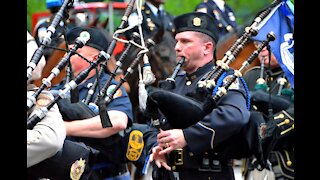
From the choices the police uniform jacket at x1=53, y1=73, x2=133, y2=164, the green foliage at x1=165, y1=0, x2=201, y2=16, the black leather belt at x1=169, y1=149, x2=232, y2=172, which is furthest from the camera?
the green foliage at x1=165, y1=0, x2=201, y2=16

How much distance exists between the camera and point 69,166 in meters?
5.91

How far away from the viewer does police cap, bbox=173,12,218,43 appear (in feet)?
23.6

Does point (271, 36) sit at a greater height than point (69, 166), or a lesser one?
greater

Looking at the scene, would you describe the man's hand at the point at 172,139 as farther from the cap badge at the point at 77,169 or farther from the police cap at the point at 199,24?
the police cap at the point at 199,24

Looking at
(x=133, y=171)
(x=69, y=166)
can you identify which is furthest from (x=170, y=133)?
(x=133, y=171)

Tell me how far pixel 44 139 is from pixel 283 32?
307 centimetres

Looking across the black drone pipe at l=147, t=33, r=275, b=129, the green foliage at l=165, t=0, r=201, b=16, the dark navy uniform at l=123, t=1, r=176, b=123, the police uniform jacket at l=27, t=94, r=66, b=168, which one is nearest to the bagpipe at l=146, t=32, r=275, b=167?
the black drone pipe at l=147, t=33, r=275, b=129

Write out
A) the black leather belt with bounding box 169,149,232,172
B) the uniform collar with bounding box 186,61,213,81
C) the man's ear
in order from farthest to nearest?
the man's ear
the uniform collar with bounding box 186,61,213,81
the black leather belt with bounding box 169,149,232,172

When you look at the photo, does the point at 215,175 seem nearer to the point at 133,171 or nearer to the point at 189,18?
the point at 189,18

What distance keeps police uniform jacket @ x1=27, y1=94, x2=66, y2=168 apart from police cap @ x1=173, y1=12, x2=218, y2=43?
1894 millimetres

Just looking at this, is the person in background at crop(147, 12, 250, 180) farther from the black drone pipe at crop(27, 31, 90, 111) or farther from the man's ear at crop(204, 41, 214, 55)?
the black drone pipe at crop(27, 31, 90, 111)

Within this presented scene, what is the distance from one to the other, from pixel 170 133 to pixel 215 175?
0.53 metres

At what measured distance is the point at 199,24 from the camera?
7.21 m

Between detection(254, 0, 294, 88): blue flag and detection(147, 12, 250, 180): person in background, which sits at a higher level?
detection(254, 0, 294, 88): blue flag
